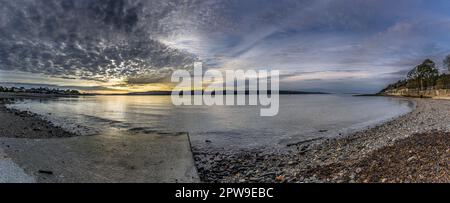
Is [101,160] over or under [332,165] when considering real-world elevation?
under

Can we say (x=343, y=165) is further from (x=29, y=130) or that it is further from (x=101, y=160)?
(x=29, y=130)

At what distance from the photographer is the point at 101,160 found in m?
14.3

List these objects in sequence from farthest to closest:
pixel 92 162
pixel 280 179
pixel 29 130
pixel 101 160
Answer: pixel 29 130
pixel 101 160
pixel 92 162
pixel 280 179

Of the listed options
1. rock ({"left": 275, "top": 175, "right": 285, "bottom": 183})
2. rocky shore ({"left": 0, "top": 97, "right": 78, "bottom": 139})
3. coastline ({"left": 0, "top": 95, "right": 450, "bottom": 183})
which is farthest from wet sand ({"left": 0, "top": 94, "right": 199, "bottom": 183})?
rock ({"left": 275, "top": 175, "right": 285, "bottom": 183})

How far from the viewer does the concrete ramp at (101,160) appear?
11.4 metres

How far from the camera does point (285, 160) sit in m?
14.5

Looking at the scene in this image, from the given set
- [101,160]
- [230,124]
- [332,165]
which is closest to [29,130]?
[101,160]

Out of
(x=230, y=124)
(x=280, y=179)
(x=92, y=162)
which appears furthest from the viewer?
(x=230, y=124)

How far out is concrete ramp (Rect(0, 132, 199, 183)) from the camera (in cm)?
1139

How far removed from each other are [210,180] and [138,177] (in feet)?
9.98

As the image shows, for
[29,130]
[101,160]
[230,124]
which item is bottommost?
[230,124]

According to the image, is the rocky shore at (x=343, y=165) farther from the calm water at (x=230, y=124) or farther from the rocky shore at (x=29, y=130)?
the rocky shore at (x=29, y=130)

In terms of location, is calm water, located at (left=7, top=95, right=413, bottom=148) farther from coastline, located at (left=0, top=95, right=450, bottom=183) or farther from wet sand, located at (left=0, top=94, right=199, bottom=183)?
coastline, located at (left=0, top=95, right=450, bottom=183)
